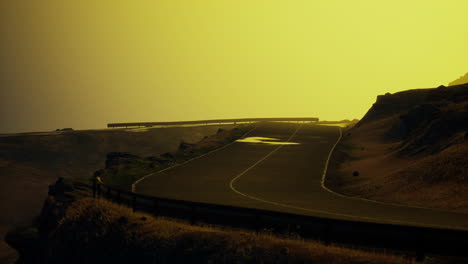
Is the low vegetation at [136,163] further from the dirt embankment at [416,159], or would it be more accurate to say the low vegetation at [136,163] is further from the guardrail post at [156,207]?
the dirt embankment at [416,159]

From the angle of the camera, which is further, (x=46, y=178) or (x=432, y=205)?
(x=46, y=178)

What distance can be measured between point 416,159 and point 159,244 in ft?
112

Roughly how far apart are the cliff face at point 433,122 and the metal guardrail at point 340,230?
2938 cm

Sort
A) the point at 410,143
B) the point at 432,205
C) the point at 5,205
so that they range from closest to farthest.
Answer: the point at 432,205 < the point at 410,143 < the point at 5,205

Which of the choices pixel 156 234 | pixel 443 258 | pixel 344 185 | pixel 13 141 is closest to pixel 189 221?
pixel 156 234

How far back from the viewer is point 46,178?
9081 cm

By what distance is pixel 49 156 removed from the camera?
319 ft

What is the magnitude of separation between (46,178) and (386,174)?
59.2 metres

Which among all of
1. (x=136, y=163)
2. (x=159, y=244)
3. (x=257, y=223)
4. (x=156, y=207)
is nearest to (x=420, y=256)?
(x=257, y=223)

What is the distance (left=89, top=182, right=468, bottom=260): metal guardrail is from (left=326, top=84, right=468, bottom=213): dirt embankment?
49.2 feet

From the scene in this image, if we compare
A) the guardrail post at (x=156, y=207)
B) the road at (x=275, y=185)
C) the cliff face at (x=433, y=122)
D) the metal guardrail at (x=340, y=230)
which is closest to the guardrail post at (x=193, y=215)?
the metal guardrail at (x=340, y=230)

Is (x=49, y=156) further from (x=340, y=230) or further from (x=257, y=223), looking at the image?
(x=340, y=230)

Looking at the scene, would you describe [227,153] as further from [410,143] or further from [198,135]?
[198,135]

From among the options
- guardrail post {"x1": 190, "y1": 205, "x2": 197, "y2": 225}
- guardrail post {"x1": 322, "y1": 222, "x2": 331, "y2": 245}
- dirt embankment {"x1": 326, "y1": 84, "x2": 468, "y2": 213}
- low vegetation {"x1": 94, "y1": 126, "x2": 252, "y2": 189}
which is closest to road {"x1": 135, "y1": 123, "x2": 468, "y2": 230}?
low vegetation {"x1": 94, "y1": 126, "x2": 252, "y2": 189}
